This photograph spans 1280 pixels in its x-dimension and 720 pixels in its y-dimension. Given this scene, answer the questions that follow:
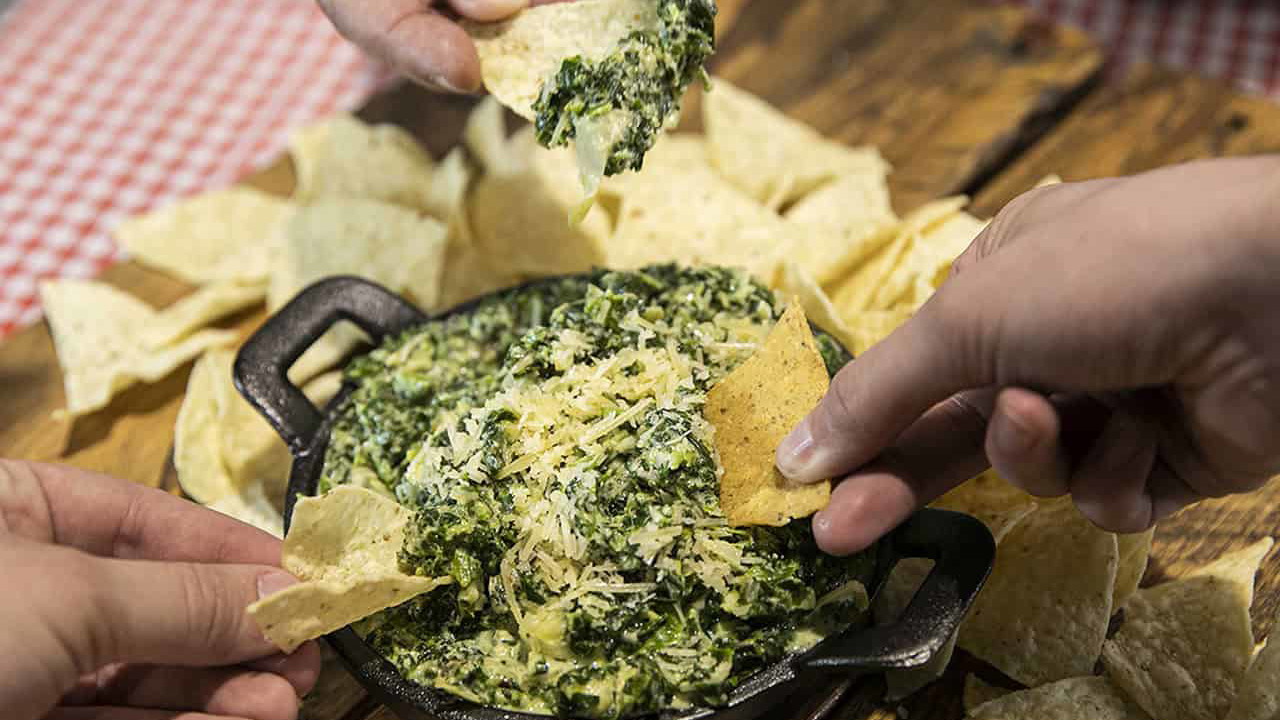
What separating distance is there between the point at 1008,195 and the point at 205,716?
9.02 feet

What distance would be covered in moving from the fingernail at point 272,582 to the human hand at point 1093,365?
0.90 m

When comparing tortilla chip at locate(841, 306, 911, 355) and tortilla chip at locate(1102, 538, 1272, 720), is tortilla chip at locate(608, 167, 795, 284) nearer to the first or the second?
tortilla chip at locate(841, 306, 911, 355)

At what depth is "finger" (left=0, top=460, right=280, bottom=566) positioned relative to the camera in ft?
6.72

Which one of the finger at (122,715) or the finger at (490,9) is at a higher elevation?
the finger at (490,9)

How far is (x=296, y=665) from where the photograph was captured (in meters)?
2.11

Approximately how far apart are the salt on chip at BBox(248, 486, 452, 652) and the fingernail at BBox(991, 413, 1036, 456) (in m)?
1.00

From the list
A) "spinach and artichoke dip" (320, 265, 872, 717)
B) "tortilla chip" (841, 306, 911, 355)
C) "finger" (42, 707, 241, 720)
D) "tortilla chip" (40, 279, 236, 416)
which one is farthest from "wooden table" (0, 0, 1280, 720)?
"spinach and artichoke dip" (320, 265, 872, 717)

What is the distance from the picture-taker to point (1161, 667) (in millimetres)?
2203

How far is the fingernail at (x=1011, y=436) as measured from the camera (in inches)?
63.6

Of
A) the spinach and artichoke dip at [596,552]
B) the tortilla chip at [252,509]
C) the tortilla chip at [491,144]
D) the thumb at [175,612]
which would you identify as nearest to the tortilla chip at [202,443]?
the tortilla chip at [252,509]

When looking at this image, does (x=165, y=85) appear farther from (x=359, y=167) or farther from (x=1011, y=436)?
(x=1011, y=436)

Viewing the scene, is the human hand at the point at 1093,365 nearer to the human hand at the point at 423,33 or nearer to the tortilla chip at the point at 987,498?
the tortilla chip at the point at 987,498

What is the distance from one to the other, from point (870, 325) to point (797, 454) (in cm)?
91

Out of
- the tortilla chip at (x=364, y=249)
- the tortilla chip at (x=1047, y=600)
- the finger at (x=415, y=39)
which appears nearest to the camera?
the tortilla chip at (x=1047, y=600)
